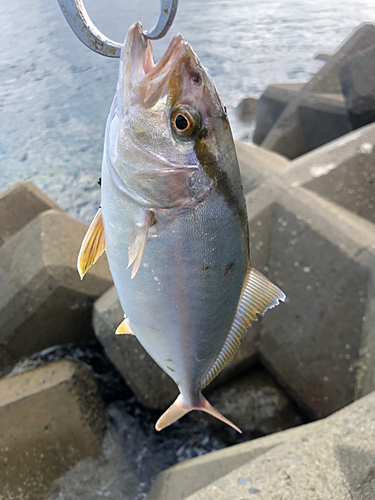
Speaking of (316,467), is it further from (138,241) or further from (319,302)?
(138,241)

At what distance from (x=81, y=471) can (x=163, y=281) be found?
8.44ft

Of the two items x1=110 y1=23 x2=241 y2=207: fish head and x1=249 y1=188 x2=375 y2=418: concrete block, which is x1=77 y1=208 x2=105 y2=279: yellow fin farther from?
x1=249 y1=188 x2=375 y2=418: concrete block

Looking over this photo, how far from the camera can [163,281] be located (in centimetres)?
90

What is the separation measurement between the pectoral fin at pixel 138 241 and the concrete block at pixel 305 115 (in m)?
6.17

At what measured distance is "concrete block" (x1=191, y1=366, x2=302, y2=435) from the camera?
3.09 metres

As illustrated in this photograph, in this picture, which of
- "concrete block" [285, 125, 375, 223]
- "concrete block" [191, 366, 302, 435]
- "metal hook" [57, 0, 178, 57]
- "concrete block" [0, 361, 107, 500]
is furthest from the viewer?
"concrete block" [285, 125, 375, 223]

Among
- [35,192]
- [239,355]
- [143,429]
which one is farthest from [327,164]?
[35,192]

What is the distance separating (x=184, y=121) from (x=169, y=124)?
0.03m

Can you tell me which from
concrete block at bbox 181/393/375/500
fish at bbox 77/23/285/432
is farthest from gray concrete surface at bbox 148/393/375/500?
fish at bbox 77/23/285/432

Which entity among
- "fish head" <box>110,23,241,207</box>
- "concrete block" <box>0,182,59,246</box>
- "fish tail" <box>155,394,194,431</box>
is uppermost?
"fish head" <box>110,23,241,207</box>

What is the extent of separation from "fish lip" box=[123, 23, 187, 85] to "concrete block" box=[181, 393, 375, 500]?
1638mm

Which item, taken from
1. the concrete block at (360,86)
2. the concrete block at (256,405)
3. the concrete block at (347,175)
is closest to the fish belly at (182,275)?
the concrete block at (256,405)

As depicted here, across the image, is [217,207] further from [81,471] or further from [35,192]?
[35,192]

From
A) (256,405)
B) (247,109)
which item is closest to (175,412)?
(256,405)
